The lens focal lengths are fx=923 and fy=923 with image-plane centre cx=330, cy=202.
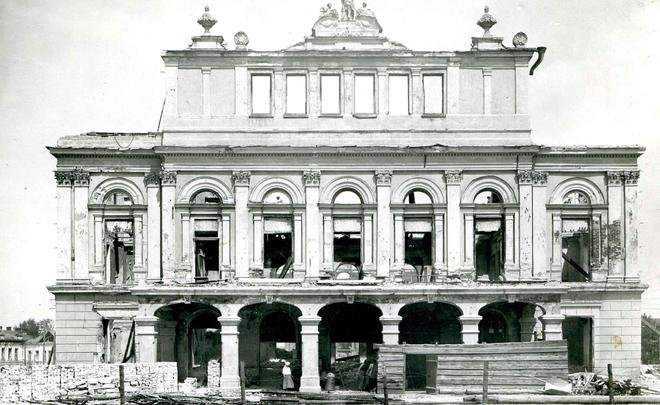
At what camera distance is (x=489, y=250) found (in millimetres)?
40406

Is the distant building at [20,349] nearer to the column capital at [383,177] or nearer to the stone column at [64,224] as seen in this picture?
the stone column at [64,224]

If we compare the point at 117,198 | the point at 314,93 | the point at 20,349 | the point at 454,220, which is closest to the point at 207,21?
the point at 314,93

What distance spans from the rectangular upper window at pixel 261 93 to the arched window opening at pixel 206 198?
12.7ft

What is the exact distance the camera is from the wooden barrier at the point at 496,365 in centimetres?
3014

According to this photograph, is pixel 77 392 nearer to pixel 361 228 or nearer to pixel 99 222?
pixel 99 222

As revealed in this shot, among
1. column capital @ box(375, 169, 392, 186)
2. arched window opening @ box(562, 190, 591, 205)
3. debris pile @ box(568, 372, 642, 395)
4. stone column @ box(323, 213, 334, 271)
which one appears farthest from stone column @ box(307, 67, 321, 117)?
debris pile @ box(568, 372, 642, 395)

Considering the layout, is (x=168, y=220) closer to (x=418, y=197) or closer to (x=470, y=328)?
(x=418, y=197)

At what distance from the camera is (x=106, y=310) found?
1501 inches

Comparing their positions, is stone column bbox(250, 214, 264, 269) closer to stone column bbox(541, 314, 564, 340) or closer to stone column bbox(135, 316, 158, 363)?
stone column bbox(135, 316, 158, 363)

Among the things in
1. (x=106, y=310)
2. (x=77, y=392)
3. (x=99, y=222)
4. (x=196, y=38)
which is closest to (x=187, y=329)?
(x=106, y=310)

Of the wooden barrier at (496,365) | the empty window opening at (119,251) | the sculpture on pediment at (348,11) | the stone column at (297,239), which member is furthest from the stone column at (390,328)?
the sculpture on pediment at (348,11)

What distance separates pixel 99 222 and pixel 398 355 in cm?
1507

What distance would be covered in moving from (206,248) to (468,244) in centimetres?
1104

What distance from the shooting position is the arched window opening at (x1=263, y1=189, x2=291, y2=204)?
38.5 metres
